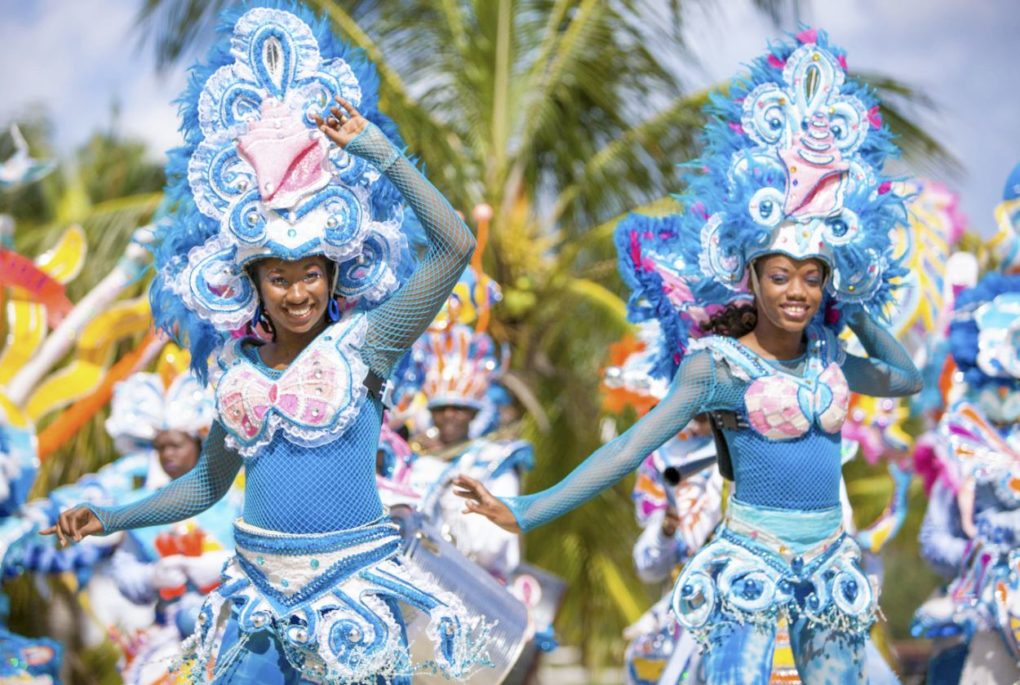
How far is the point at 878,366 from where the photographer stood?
481 cm

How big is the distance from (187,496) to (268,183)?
3.13ft

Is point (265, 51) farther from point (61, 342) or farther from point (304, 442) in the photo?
point (61, 342)

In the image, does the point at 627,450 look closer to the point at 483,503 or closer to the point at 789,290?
the point at 483,503

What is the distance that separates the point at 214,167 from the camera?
163 inches

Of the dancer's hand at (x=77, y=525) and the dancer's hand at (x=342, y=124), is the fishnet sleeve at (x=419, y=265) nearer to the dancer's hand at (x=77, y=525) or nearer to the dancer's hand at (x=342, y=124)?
the dancer's hand at (x=342, y=124)

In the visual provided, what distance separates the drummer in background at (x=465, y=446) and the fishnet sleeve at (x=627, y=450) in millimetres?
1767

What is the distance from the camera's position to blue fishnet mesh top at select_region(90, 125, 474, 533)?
3.98m

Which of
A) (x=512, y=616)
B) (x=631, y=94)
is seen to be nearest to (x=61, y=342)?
(x=512, y=616)

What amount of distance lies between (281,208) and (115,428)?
3.70 meters

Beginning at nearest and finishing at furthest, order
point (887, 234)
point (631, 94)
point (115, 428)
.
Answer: point (887, 234)
point (115, 428)
point (631, 94)

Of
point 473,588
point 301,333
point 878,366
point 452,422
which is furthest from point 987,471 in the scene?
point 301,333

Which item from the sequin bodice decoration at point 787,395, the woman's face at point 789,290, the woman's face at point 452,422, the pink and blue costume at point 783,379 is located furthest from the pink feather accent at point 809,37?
the woman's face at point 452,422

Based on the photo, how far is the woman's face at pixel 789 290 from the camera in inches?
177

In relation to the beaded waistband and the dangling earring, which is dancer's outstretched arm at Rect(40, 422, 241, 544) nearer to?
the dangling earring
